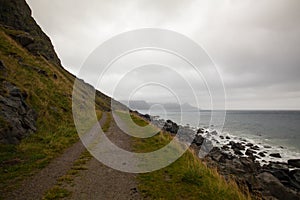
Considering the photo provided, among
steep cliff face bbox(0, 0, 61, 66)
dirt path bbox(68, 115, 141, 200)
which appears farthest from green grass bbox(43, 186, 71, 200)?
steep cliff face bbox(0, 0, 61, 66)

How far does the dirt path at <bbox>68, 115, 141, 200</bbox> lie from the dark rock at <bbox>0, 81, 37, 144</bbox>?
478 centimetres

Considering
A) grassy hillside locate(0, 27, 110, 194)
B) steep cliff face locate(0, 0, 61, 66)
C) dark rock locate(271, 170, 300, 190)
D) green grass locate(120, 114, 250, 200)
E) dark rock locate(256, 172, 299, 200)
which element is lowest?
dark rock locate(271, 170, 300, 190)

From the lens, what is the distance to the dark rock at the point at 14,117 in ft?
34.8

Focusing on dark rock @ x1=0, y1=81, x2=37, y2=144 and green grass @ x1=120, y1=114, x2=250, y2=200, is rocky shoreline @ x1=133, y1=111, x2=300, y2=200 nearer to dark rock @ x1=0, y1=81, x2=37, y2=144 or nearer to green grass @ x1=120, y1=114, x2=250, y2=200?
green grass @ x1=120, y1=114, x2=250, y2=200

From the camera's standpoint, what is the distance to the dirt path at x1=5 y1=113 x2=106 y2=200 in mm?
6457

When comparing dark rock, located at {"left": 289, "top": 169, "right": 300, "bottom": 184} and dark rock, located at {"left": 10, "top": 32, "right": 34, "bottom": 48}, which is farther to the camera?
dark rock, located at {"left": 10, "top": 32, "right": 34, "bottom": 48}

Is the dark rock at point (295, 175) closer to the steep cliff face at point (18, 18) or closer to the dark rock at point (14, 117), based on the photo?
the dark rock at point (14, 117)

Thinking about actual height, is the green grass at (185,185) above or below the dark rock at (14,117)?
below

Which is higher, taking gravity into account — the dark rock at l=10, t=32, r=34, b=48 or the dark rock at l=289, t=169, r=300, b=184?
the dark rock at l=10, t=32, r=34, b=48

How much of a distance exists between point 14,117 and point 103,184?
7.77 meters

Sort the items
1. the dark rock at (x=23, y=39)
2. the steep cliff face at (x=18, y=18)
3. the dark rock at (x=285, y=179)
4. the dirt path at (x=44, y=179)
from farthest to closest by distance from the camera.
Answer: the steep cliff face at (x=18, y=18), the dark rock at (x=23, y=39), the dark rock at (x=285, y=179), the dirt path at (x=44, y=179)

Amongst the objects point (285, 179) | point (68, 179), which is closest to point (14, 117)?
point (68, 179)

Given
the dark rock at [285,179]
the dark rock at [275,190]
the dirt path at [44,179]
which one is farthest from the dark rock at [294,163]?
the dirt path at [44,179]

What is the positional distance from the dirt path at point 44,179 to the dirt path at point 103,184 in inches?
33.0
